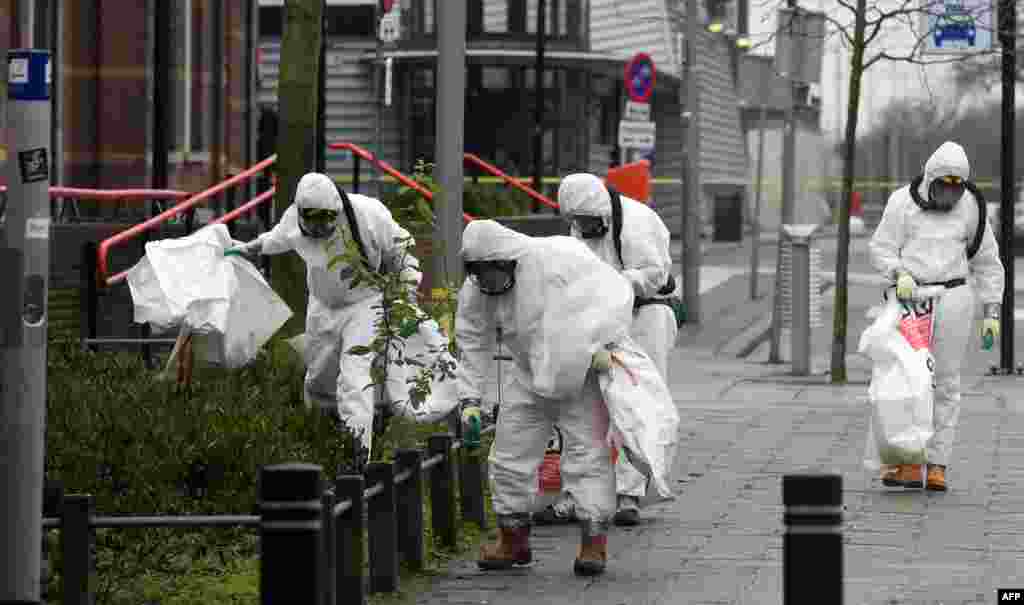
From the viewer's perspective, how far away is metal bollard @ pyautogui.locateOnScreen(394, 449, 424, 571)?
9398 millimetres

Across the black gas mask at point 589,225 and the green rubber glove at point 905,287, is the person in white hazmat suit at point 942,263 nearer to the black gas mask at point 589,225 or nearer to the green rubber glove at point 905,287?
the green rubber glove at point 905,287

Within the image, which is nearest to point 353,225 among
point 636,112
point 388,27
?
point 388,27

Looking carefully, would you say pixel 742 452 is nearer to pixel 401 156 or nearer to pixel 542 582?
pixel 542 582

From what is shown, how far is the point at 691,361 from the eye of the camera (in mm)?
22688

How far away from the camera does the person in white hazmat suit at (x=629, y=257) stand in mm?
10883

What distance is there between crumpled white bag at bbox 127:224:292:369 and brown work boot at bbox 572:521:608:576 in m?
3.53

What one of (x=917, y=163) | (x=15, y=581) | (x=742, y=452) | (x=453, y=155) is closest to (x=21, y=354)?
(x=15, y=581)

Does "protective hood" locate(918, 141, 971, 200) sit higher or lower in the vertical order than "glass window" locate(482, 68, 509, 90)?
lower

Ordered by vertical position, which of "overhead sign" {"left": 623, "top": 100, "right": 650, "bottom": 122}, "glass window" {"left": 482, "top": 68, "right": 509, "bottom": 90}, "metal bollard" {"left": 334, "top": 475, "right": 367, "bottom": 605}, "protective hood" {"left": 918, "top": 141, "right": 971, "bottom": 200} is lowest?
"metal bollard" {"left": 334, "top": 475, "right": 367, "bottom": 605}

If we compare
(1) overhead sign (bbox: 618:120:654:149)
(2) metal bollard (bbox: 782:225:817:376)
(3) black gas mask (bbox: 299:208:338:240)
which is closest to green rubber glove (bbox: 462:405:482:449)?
(3) black gas mask (bbox: 299:208:338:240)

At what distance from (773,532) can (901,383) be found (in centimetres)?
186

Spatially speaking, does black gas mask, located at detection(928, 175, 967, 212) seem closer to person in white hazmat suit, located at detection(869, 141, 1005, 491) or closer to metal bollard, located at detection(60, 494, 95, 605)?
person in white hazmat suit, located at detection(869, 141, 1005, 491)

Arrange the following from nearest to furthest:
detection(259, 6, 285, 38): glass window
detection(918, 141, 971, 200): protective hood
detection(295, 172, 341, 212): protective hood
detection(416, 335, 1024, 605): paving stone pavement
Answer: detection(416, 335, 1024, 605): paving stone pavement
detection(295, 172, 341, 212): protective hood
detection(918, 141, 971, 200): protective hood
detection(259, 6, 285, 38): glass window

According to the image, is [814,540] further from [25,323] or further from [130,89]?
[130,89]
